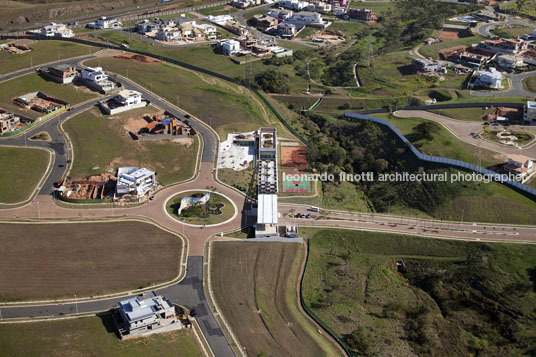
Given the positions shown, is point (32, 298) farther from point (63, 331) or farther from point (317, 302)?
point (317, 302)

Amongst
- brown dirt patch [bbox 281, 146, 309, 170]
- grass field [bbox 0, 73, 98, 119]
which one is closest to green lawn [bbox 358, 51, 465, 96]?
brown dirt patch [bbox 281, 146, 309, 170]

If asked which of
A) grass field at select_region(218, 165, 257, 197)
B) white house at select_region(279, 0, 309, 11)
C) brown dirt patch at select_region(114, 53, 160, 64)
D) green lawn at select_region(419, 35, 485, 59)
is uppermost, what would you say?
white house at select_region(279, 0, 309, 11)

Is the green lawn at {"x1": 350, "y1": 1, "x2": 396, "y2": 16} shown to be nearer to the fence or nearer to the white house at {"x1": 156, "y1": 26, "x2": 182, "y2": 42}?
the white house at {"x1": 156, "y1": 26, "x2": 182, "y2": 42}

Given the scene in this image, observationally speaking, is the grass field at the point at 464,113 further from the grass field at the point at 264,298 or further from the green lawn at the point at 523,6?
the green lawn at the point at 523,6

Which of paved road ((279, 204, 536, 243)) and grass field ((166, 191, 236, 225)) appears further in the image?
paved road ((279, 204, 536, 243))

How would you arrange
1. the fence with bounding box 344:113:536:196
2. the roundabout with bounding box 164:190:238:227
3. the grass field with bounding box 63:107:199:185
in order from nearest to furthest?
1. the roundabout with bounding box 164:190:238:227
2. the fence with bounding box 344:113:536:196
3. the grass field with bounding box 63:107:199:185

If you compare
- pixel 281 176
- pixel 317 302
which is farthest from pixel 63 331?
pixel 281 176
